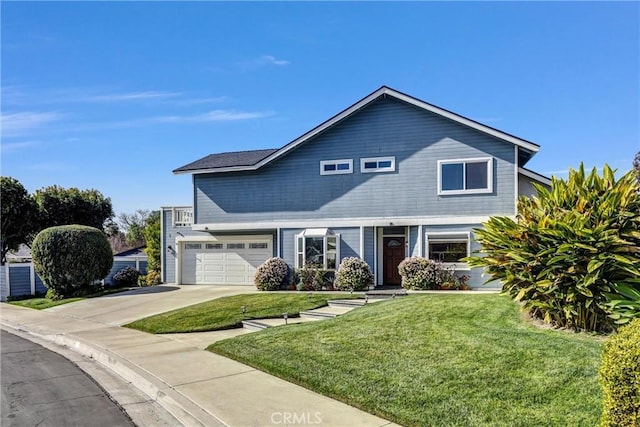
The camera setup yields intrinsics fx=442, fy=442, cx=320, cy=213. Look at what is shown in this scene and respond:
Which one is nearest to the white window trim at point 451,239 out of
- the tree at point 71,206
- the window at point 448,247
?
the window at point 448,247

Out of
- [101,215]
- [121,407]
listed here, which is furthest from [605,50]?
[101,215]

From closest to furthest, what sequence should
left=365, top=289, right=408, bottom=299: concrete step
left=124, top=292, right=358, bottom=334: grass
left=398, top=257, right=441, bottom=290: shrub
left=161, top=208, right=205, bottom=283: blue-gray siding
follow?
left=124, top=292, right=358, bottom=334: grass
left=365, top=289, right=408, bottom=299: concrete step
left=398, top=257, right=441, bottom=290: shrub
left=161, top=208, right=205, bottom=283: blue-gray siding

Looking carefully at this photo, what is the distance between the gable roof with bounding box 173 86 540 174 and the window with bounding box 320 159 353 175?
1393 mm

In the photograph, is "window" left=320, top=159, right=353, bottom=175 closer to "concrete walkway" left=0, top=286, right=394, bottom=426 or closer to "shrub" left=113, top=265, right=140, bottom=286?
"concrete walkway" left=0, top=286, right=394, bottom=426

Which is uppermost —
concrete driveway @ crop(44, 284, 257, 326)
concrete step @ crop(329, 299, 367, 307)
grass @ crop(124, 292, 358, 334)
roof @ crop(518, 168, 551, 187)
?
roof @ crop(518, 168, 551, 187)

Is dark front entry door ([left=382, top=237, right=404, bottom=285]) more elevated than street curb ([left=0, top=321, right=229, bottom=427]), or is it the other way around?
dark front entry door ([left=382, top=237, right=404, bottom=285])

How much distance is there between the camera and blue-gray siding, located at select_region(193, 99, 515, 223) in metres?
17.6

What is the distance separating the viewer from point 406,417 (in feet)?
16.7

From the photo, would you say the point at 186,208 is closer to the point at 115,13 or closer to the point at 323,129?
the point at 323,129

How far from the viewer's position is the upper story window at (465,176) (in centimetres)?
1742

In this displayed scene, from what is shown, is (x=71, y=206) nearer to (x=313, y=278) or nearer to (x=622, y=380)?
(x=313, y=278)

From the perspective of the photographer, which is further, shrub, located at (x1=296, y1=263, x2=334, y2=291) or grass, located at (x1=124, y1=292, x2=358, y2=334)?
shrub, located at (x1=296, y1=263, x2=334, y2=291)

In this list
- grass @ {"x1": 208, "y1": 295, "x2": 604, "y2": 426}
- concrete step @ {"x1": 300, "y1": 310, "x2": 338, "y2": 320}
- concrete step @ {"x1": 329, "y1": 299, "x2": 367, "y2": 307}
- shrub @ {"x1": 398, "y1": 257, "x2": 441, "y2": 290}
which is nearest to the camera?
grass @ {"x1": 208, "y1": 295, "x2": 604, "y2": 426}

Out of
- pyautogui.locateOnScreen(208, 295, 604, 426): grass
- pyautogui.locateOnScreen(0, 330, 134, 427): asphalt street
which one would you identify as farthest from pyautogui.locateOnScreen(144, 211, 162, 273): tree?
pyautogui.locateOnScreen(208, 295, 604, 426): grass
